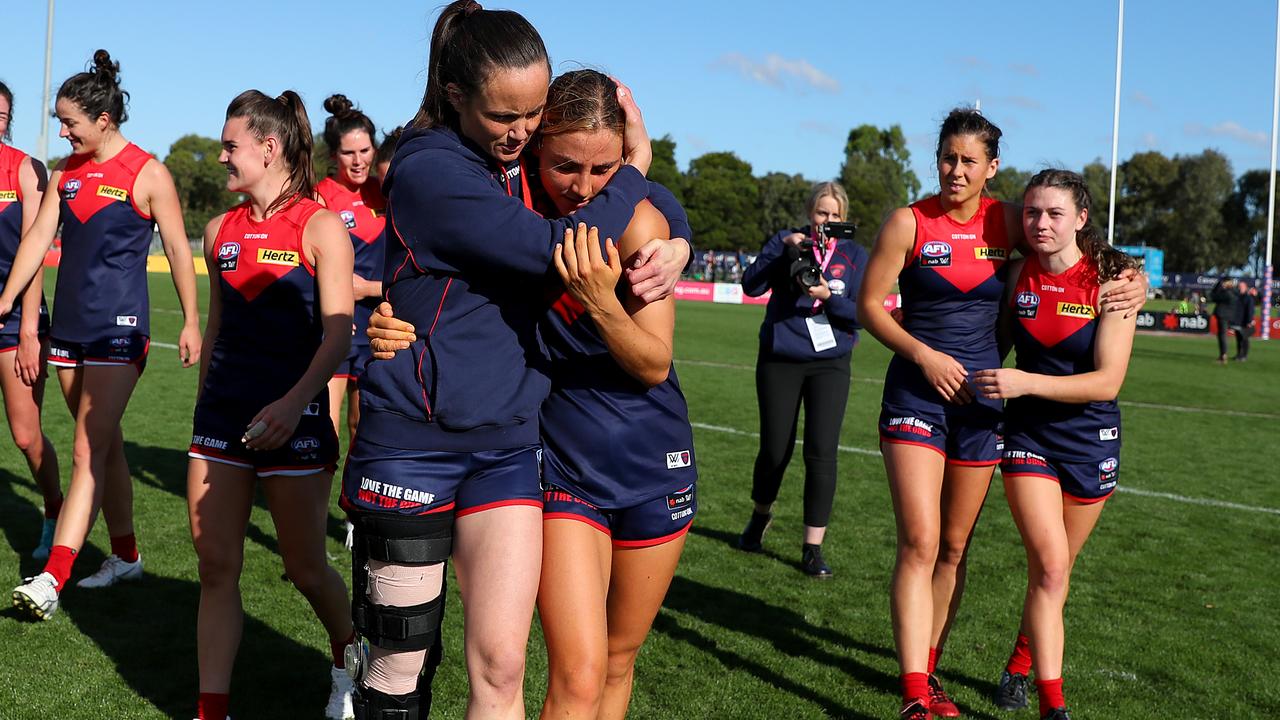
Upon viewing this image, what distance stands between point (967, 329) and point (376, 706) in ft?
9.20

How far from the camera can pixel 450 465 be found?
262 centimetres

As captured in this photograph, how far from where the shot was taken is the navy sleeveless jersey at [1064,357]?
13.9 feet

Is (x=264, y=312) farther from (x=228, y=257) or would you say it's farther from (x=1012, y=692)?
(x=1012, y=692)

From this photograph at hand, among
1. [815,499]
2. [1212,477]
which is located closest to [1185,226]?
[1212,477]

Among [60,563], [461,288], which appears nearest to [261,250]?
[461,288]

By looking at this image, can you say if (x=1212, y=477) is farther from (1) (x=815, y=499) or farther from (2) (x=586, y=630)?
(2) (x=586, y=630)

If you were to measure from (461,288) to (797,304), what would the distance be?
4393 millimetres

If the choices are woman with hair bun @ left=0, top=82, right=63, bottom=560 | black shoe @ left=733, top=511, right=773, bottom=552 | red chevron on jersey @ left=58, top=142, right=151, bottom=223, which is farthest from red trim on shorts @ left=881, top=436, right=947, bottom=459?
woman with hair bun @ left=0, top=82, right=63, bottom=560

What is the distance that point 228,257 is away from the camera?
12.4 feet

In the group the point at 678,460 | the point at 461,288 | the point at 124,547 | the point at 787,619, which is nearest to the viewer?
the point at 461,288

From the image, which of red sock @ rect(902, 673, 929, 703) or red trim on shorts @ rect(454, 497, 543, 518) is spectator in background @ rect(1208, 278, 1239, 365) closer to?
red sock @ rect(902, 673, 929, 703)

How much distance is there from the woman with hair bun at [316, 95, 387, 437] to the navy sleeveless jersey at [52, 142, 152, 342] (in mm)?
1385

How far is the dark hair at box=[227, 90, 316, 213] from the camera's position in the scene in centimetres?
375

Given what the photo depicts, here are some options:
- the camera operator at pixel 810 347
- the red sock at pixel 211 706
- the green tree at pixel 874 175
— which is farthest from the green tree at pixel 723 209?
the red sock at pixel 211 706
